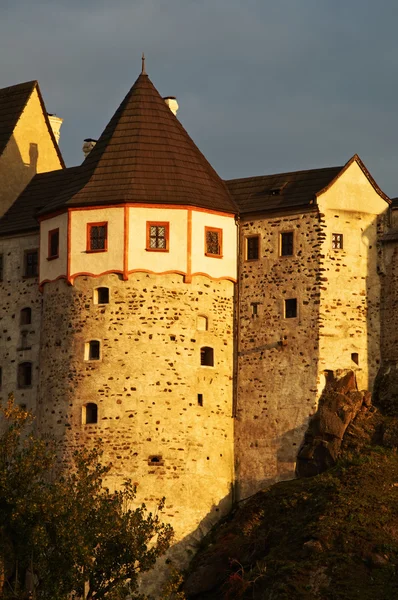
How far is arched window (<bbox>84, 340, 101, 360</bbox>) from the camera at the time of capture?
72875 millimetres

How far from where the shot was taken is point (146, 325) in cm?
7262

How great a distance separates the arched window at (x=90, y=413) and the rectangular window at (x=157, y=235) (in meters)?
6.65

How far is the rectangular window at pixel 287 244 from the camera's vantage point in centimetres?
7462

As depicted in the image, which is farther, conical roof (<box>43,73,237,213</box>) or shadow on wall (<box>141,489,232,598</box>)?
conical roof (<box>43,73,237,213</box>)

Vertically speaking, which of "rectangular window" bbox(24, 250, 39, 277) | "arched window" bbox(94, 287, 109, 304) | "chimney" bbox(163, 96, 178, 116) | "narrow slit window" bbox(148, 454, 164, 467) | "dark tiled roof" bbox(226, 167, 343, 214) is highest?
"chimney" bbox(163, 96, 178, 116)

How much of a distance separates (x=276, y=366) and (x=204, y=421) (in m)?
3.67

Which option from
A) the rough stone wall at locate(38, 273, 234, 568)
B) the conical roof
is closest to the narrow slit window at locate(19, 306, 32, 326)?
the rough stone wall at locate(38, 273, 234, 568)

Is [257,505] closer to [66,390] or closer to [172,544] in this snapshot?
[172,544]

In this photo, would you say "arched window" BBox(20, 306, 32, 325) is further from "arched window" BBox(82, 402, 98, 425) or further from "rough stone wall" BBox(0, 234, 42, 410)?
"arched window" BBox(82, 402, 98, 425)

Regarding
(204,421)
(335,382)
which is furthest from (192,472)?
(335,382)

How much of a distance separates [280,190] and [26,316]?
11.8m

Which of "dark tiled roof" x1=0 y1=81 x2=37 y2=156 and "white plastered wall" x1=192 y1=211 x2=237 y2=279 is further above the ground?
"dark tiled roof" x1=0 y1=81 x2=37 y2=156

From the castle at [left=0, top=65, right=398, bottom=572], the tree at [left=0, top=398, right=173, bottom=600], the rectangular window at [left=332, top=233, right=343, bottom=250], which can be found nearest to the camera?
the tree at [left=0, top=398, right=173, bottom=600]

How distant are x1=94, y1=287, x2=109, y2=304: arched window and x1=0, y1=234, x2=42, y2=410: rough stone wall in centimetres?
442
